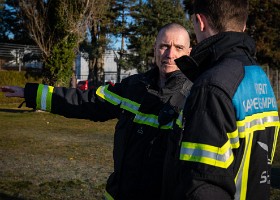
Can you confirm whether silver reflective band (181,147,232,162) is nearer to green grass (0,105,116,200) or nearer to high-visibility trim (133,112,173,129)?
high-visibility trim (133,112,173,129)

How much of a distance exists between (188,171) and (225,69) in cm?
46

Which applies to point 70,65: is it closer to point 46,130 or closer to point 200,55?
point 46,130

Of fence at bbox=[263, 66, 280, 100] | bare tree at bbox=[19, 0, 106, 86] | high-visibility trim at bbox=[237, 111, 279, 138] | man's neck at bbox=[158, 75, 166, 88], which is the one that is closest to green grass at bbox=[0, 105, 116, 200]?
man's neck at bbox=[158, 75, 166, 88]

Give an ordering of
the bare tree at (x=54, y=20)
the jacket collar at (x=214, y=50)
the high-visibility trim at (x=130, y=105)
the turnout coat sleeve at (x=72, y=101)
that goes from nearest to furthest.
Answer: the jacket collar at (x=214, y=50) < the high-visibility trim at (x=130, y=105) < the turnout coat sleeve at (x=72, y=101) < the bare tree at (x=54, y=20)

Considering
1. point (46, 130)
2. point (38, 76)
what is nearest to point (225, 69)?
point (46, 130)

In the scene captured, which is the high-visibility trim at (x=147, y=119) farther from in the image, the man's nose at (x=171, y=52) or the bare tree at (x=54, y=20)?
the bare tree at (x=54, y=20)

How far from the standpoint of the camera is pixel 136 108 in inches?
112

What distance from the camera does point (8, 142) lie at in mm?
10789

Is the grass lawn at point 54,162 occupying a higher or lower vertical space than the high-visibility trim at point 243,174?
lower

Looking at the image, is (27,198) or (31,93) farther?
(27,198)

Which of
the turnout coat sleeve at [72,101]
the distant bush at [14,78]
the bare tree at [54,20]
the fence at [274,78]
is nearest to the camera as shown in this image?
the turnout coat sleeve at [72,101]

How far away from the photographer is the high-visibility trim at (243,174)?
176cm

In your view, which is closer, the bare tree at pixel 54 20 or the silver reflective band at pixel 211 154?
the silver reflective band at pixel 211 154

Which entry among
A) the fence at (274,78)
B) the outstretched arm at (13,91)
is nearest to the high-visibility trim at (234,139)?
the outstretched arm at (13,91)
